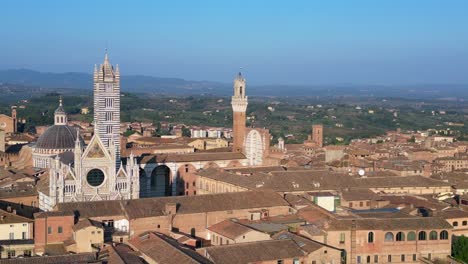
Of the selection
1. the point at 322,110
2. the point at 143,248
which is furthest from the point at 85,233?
the point at 322,110

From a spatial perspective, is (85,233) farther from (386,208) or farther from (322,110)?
(322,110)

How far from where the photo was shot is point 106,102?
5162 centimetres

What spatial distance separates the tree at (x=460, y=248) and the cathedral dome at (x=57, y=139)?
96.0ft

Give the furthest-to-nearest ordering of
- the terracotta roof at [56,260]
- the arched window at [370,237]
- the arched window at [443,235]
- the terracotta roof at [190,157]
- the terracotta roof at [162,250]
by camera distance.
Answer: the terracotta roof at [190,157] → the arched window at [443,235] → the arched window at [370,237] → the terracotta roof at [56,260] → the terracotta roof at [162,250]

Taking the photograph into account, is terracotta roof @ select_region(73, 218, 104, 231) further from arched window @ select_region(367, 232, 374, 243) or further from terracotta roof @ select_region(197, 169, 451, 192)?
terracotta roof @ select_region(197, 169, 451, 192)

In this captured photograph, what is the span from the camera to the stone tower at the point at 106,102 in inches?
2024

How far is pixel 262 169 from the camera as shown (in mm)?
54375

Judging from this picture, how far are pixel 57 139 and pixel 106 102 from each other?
627cm

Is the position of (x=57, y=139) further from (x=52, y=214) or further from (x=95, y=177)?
(x=52, y=214)

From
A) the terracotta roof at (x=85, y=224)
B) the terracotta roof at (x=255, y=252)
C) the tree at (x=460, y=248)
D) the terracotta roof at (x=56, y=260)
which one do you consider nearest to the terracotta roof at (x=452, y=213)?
the tree at (x=460, y=248)

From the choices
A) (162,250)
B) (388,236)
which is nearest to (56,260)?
(162,250)

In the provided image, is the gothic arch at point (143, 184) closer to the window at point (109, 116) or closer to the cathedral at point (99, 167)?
the cathedral at point (99, 167)

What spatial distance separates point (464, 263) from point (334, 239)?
6.06 meters

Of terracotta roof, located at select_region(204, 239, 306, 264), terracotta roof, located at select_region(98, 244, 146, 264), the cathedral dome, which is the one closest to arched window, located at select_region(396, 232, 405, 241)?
terracotta roof, located at select_region(204, 239, 306, 264)
